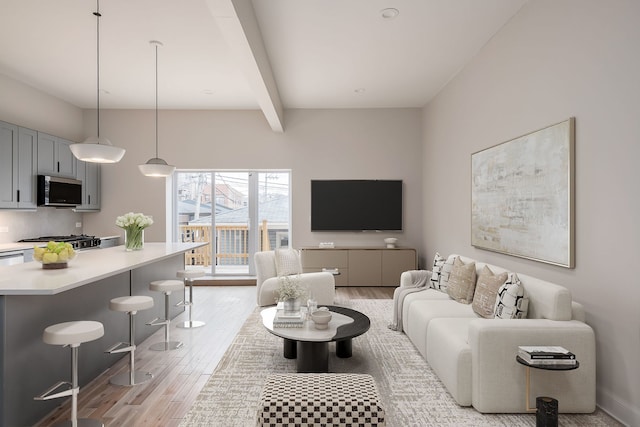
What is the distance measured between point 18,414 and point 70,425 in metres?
0.29

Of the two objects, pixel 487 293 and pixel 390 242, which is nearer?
pixel 487 293

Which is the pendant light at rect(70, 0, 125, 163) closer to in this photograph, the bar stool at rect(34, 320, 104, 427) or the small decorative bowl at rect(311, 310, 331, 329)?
the bar stool at rect(34, 320, 104, 427)

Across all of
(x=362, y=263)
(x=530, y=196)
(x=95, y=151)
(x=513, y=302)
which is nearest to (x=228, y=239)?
(x=362, y=263)

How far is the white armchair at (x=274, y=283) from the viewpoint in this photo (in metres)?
5.04

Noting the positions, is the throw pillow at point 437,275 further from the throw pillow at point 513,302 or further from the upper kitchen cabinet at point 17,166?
the upper kitchen cabinet at point 17,166

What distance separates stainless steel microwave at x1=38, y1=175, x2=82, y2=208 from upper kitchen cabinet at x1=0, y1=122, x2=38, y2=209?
0.10 meters

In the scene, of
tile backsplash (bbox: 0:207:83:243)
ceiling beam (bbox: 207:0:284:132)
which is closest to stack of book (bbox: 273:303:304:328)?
ceiling beam (bbox: 207:0:284:132)

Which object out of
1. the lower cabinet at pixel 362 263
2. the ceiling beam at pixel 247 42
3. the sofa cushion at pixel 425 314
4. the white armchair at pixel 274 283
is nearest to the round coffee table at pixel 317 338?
the sofa cushion at pixel 425 314

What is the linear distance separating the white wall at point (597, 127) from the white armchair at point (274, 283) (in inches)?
82.4

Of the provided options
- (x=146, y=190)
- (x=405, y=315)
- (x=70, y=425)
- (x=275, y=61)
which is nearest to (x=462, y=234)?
(x=405, y=315)

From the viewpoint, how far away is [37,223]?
19.4ft

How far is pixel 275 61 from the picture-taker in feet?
16.2

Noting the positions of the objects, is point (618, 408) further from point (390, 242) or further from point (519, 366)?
point (390, 242)

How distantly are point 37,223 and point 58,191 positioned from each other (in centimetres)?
61
